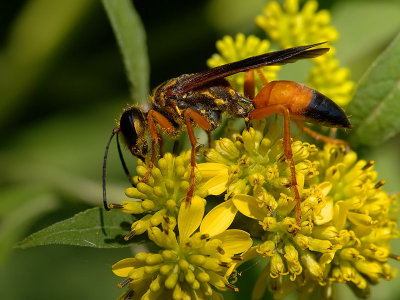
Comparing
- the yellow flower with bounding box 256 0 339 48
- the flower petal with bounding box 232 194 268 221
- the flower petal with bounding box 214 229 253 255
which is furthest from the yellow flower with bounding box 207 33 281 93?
the flower petal with bounding box 214 229 253 255

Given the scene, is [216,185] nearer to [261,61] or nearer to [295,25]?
[261,61]

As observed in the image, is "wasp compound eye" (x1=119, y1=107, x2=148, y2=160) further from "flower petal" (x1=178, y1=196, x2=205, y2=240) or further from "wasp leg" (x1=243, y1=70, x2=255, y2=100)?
"wasp leg" (x1=243, y1=70, x2=255, y2=100)

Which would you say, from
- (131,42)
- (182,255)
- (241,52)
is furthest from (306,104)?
(131,42)

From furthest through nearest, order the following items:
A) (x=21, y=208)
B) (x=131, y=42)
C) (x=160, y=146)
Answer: (x=21, y=208) < (x=131, y=42) < (x=160, y=146)

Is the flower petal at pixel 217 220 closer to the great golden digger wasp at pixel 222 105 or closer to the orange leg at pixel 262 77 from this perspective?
the great golden digger wasp at pixel 222 105

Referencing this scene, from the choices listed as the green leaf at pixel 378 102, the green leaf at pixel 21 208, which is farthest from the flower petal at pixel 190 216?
the green leaf at pixel 21 208

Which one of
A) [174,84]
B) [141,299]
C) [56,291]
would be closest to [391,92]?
[174,84]

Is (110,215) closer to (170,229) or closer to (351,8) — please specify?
(170,229)
